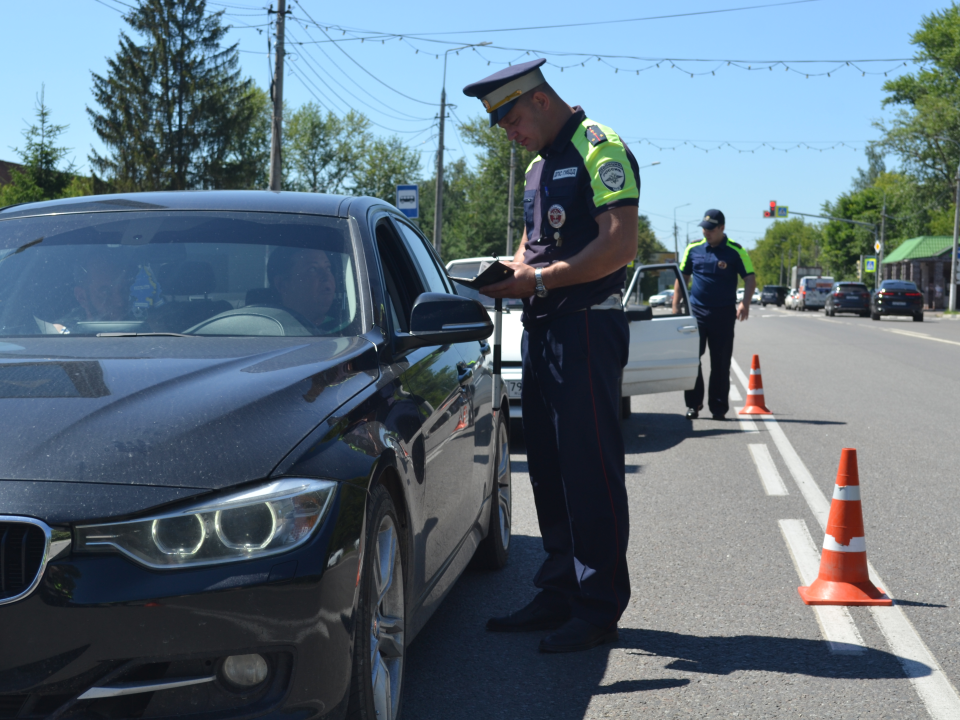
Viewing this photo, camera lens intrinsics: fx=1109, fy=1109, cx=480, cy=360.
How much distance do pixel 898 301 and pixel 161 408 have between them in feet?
156

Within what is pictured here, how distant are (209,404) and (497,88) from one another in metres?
1.98

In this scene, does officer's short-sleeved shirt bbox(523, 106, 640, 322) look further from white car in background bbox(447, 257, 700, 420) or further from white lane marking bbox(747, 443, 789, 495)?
white car in background bbox(447, 257, 700, 420)

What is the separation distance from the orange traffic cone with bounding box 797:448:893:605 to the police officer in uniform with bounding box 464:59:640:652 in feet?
3.60

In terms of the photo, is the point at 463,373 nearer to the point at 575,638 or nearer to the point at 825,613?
the point at 575,638

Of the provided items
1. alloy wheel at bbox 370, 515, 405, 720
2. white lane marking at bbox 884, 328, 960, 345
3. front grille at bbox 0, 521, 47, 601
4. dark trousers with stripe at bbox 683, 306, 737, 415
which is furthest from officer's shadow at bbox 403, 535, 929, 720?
white lane marking at bbox 884, 328, 960, 345

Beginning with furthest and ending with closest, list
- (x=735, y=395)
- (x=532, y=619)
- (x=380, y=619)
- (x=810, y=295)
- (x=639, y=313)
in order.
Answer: (x=810, y=295) → (x=735, y=395) → (x=639, y=313) → (x=532, y=619) → (x=380, y=619)

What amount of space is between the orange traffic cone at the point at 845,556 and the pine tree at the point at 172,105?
165 ft

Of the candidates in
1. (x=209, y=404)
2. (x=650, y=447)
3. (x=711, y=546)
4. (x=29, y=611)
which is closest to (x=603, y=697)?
(x=209, y=404)

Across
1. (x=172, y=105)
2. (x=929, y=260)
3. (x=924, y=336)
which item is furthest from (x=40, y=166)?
(x=929, y=260)

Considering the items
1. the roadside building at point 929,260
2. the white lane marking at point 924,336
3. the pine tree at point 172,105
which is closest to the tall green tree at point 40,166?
the pine tree at point 172,105

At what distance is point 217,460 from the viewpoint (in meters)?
2.40

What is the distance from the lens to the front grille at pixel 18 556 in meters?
2.22

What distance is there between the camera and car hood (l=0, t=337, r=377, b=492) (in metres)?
2.35

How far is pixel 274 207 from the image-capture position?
390cm
